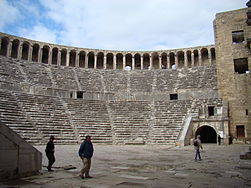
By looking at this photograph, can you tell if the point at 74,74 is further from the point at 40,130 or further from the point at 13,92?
the point at 40,130

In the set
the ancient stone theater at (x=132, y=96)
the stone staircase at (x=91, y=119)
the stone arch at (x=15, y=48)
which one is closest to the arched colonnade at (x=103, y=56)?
the stone arch at (x=15, y=48)

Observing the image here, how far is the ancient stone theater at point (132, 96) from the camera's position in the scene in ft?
65.3

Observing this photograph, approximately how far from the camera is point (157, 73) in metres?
34.1

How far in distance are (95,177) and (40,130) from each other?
13.8 metres

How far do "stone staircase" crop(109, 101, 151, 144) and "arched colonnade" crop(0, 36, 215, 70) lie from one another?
41.5 feet

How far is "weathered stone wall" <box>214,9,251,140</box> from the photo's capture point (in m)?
23.3

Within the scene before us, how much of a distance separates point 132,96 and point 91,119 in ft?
22.7

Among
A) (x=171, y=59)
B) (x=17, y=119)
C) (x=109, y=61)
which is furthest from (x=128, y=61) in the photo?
(x=17, y=119)

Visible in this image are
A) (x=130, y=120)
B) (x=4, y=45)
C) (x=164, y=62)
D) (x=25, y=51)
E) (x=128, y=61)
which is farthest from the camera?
(x=128, y=61)

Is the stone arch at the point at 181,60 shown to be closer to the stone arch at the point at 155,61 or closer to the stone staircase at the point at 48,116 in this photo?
the stone arch at the point at 155,61

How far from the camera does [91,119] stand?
2202 centimetres

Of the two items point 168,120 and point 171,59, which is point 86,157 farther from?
point 171,59

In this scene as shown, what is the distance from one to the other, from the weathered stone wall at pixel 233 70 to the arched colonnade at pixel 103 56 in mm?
8821

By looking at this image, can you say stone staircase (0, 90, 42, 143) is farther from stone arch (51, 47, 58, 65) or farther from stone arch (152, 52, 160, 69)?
stone arch (152, 52, 160, 69)
